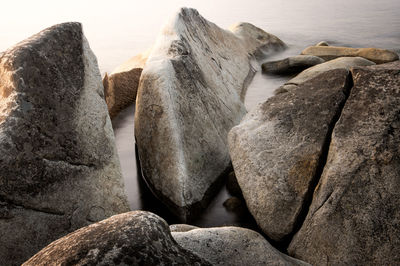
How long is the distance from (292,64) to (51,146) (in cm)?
536

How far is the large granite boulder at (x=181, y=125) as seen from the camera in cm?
311

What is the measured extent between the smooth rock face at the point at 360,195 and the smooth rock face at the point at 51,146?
1.29 metres

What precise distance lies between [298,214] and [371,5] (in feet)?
61.7

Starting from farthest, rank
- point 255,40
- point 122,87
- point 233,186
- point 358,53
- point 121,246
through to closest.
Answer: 1. point 255,40
2. point 358,53
3. point 122,87
4. point 233,186
5. point 121,246

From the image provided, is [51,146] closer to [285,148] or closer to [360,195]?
[285,148]

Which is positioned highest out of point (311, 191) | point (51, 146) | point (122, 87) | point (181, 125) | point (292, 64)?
point (51, 146)

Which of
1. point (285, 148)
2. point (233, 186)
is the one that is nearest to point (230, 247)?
point (285, 148)

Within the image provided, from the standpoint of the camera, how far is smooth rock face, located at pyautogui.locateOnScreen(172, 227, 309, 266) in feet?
6.11

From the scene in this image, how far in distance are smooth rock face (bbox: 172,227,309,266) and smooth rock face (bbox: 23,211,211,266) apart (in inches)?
7.7

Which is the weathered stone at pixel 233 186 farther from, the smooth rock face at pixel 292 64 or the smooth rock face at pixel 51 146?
the smooth rock face at pixel 292 64

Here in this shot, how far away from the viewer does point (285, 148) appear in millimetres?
2662

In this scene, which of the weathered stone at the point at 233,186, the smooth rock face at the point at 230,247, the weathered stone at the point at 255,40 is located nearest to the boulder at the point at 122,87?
the weathered stone at the point at 233,186

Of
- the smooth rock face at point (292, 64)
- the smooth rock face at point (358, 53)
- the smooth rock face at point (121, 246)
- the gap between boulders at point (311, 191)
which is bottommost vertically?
the smooth rock face at point (292, 64)

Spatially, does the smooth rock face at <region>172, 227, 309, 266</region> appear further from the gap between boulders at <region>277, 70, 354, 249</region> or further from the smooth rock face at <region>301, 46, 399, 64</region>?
the smooth rock face at <region>301, 46, 399, 64</region>
